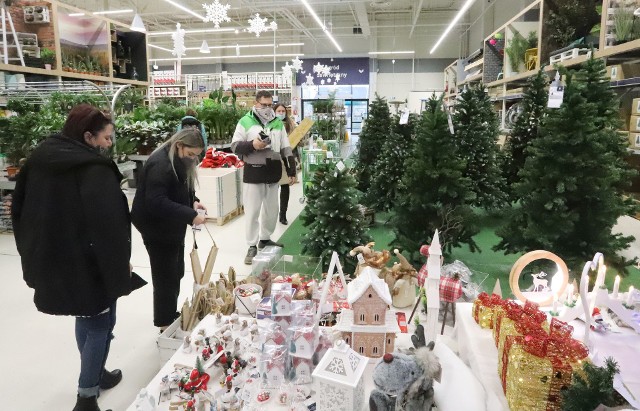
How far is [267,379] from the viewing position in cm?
171

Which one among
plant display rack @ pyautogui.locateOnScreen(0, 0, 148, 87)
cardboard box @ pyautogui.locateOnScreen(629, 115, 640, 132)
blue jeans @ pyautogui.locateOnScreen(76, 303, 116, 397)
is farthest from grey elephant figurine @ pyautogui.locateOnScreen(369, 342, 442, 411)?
plant display rack @ pyautogui.locateOnScreen(0, 0, 148, 87)

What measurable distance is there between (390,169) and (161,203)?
3595mm

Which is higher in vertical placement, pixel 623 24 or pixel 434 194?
pixel 623 24

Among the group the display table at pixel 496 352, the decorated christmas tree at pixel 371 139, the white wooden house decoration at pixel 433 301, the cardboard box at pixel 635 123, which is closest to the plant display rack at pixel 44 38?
the decorated christmas tree at pixel 371 139

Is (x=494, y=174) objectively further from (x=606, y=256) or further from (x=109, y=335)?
(x=109, y=335)

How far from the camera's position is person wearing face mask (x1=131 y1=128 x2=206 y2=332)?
2.48 meters

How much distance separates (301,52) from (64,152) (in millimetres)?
22670

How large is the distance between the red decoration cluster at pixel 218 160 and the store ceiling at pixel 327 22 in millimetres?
10309

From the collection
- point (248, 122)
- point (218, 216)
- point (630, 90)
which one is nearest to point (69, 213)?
point (248, 122)

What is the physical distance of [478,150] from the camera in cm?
570

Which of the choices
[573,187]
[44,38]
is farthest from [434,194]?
[44,38]

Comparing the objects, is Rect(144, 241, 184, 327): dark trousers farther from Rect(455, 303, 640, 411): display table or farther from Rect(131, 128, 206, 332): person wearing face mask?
Rect(455, 303, 640, 411): display table

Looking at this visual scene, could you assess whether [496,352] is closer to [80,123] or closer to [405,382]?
[405,382]

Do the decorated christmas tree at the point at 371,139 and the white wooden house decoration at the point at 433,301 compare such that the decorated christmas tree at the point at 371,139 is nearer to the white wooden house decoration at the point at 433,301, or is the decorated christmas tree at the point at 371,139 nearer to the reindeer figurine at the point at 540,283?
the reindeer figurine at the point at 540,283
